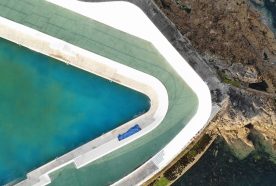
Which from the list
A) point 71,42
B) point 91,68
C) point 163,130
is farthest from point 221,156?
point 71,42

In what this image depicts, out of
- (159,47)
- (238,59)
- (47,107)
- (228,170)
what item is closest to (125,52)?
(159,47)

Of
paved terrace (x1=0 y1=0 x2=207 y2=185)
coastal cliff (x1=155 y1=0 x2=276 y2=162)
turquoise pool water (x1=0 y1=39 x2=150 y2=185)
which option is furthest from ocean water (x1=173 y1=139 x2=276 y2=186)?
turquoise pool water (x1=0 y1=39 x2=150 y2=185)

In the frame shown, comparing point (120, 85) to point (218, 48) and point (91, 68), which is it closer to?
point (91, 68)

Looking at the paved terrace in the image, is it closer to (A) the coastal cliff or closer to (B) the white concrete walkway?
(B) the white concrete walkway

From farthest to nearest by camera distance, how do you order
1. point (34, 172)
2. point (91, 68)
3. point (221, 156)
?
point (221, 156) → point (91, 68) → point (34, 172)

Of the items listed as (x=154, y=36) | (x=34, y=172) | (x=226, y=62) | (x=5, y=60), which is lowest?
(x=34, y=172)

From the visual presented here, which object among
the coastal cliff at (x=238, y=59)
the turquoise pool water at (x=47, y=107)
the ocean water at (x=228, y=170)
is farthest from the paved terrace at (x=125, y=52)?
the ocean water at (x=228, y=170)

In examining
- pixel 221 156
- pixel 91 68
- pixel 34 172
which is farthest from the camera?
pixel 221 156
